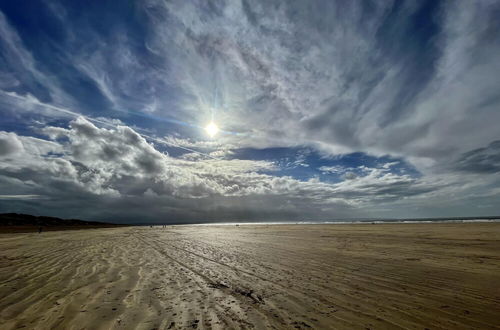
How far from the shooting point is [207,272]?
9.23 meters

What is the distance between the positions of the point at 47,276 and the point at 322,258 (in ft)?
39.3

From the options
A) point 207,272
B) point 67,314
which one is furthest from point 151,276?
point 67,314

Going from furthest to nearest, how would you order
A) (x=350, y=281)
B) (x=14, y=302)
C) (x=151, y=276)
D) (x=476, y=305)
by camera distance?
1. (x=151, y=276)
2. (x=350, y=281)
3. (x=14, y=302)
4. (x=476, y=305)

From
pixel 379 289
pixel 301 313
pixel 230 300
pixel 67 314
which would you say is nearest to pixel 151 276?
pixel 67 314

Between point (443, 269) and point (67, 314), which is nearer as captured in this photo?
point (67, 314)

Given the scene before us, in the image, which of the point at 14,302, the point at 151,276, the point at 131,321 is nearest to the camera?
the point at 131,321

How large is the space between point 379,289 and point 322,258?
5.27 metres

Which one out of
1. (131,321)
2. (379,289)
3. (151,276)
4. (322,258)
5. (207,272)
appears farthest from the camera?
(322,258)

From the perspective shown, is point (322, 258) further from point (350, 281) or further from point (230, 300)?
point (230, 300)

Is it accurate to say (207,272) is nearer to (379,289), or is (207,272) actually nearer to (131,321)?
(131,321)

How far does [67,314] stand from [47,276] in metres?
5.10

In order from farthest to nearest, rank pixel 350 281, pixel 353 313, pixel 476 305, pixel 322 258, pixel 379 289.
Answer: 1. pixel 322 258
2. pixel 350 281
3. pixel 379 289
4. pixel 476 305
5. pixel 353 313

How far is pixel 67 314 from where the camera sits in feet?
16.7

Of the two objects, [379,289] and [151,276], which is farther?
[151,276]
